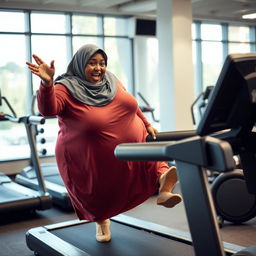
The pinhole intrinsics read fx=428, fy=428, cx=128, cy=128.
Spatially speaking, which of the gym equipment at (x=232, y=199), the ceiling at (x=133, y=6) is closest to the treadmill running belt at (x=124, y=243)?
the gym equipment at (x=232, y=199)

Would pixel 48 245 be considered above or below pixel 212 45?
below

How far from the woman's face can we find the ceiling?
574 cm

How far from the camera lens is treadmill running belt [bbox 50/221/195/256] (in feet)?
9.64

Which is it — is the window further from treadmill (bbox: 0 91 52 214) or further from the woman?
the woman

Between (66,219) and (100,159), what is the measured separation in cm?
218

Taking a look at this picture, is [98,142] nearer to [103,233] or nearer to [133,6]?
[103,233]

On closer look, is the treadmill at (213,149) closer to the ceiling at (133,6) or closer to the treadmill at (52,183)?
the treadmill at (52,183)

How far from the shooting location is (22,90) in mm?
8305

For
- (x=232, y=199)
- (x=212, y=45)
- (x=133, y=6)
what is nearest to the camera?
(x=232, y=199)

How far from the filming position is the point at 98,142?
8.84ft

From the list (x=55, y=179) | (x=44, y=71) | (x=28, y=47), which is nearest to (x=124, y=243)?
(x=44, y=71)

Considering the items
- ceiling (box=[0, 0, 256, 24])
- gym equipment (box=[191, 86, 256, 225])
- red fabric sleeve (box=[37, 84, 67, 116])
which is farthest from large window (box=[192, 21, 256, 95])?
red fabric sleeve (box=[37, 84, 67, 116])

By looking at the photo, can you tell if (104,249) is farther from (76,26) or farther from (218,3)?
(218,3)

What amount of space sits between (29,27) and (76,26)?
1.08 metres
